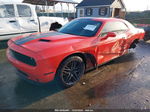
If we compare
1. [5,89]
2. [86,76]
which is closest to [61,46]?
[86,76]

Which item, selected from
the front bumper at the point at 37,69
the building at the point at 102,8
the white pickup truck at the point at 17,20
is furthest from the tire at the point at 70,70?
the building at the point at 102,8

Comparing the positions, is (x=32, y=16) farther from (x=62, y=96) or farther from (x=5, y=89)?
(x=62, y=96)

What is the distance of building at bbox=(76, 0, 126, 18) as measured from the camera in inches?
838

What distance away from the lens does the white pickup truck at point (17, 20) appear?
5043mm

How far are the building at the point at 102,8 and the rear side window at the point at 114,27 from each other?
18869 mm

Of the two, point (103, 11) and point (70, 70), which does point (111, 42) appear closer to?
point (70, 70)

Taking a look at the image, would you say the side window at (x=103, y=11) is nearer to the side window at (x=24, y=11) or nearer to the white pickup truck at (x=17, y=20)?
the white pickup truck at (x=17, y=20)

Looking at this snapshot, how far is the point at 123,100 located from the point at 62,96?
130 cm

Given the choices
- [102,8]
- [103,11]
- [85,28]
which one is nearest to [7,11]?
[85,28]

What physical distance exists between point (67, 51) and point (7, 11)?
4.26 metres

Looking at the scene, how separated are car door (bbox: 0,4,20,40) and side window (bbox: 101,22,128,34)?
4.04 meters

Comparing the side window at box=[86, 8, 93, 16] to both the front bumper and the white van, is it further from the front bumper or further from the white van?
the front bumper

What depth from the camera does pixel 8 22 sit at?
512 centimetres

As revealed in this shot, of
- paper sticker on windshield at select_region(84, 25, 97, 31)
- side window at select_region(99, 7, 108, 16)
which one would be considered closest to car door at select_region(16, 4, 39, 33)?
paper sticker on windshield at select_region(84, 25, 97, 31)
